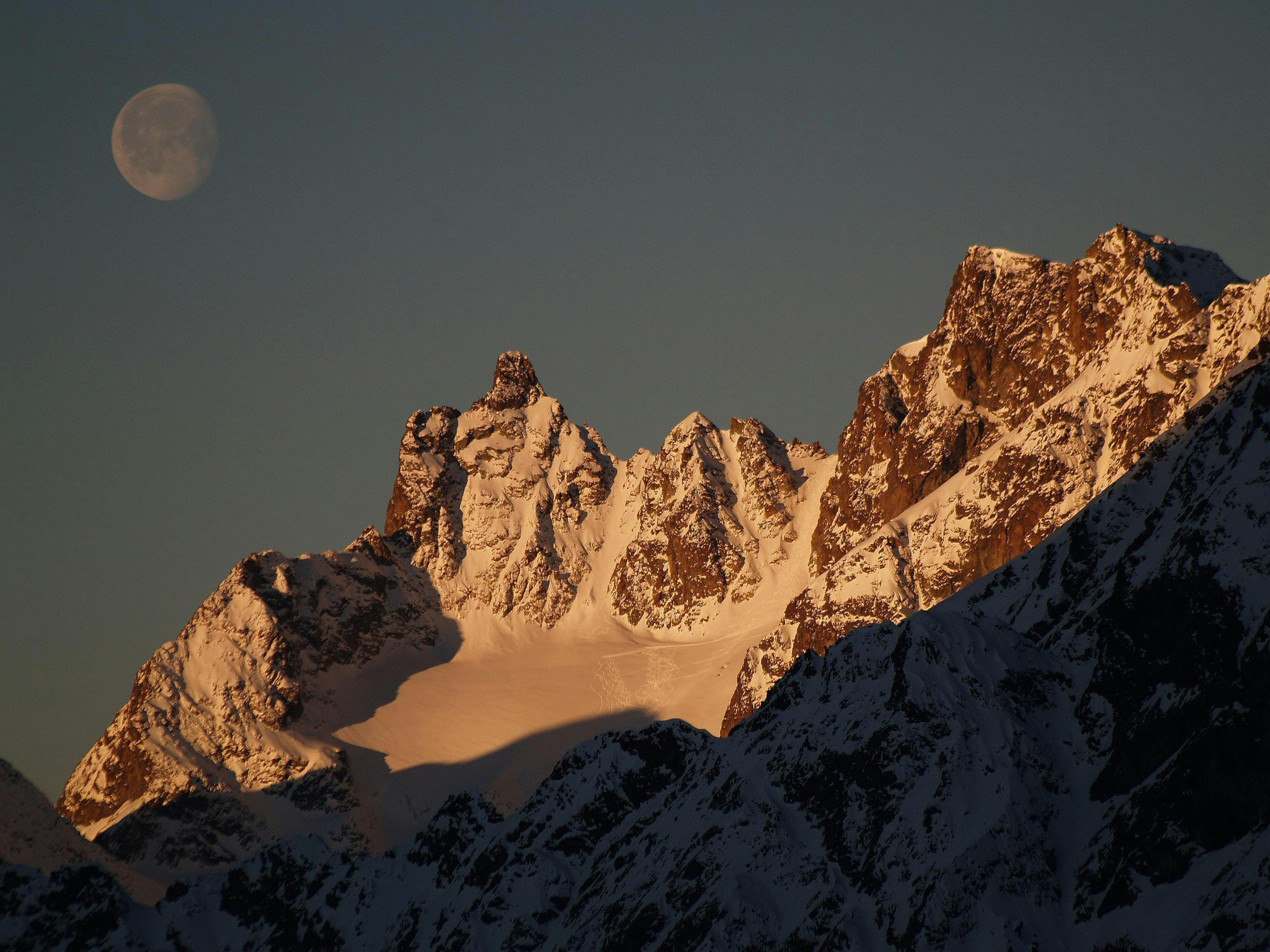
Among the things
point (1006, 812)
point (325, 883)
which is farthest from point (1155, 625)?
point (325, 883)

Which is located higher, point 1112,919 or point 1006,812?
point 1006,812

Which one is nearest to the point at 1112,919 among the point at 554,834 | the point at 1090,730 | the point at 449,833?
the point at 1090,730

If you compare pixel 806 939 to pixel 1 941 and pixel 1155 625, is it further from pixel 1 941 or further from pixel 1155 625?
pixel 1 941

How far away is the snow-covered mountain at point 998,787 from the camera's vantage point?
A: 338 ft

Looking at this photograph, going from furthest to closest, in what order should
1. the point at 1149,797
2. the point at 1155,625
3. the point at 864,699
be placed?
the point at 864,699 → the point at 1155,625 → the point at 1149,797

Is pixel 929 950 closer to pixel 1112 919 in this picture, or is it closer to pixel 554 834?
pixel 1112 919

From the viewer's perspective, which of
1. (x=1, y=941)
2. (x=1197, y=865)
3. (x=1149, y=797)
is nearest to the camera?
(x=1197, y=865)

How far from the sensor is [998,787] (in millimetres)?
113938

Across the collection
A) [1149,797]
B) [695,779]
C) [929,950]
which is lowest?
[929,950]

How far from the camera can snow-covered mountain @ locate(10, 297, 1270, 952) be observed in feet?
338

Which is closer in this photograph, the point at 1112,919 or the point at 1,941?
the point at 1112,919

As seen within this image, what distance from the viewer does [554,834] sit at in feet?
504

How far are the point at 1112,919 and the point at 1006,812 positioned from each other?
11056 mm

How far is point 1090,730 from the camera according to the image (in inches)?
4695
